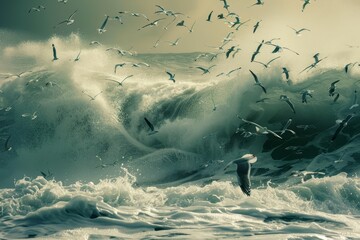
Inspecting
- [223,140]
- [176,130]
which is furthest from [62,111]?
[223,140]

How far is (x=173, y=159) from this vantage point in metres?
25.9

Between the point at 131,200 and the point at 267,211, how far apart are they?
3769 millimetres

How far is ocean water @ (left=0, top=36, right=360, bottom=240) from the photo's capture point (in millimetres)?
11969

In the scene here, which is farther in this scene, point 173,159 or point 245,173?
point 173,159

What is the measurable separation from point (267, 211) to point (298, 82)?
16752 mm

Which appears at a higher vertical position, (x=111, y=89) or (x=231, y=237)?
(x=111, y=89)

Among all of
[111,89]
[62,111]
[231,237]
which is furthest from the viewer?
[111,89]

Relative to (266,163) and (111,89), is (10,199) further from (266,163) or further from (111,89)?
(111,89)

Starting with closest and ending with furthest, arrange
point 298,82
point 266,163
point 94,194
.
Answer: point 94,194 < point 266,163 < point 298,82

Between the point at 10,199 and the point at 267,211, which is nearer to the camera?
the point at 267,211

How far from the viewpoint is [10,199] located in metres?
14.7

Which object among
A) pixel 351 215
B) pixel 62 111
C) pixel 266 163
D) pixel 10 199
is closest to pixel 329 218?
pixel 351 215

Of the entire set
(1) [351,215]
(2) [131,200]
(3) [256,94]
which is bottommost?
(1) [351,215]

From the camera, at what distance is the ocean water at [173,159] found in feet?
39.3
